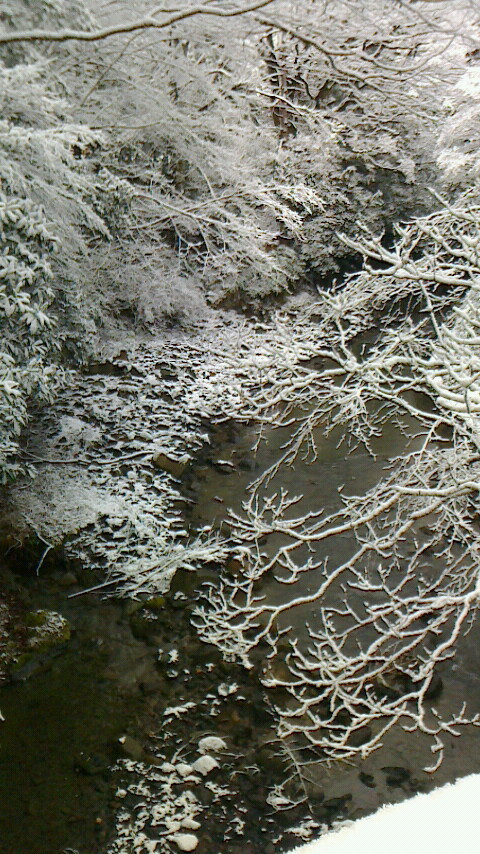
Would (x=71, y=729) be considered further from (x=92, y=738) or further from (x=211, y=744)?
(x=211, y=744)

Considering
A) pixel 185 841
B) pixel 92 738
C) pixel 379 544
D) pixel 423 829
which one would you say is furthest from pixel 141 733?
pixel 423 829

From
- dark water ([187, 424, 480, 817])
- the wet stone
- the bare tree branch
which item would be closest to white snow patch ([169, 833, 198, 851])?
dark water ([187, 424, 480, 817])

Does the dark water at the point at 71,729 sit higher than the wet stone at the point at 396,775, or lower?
higher

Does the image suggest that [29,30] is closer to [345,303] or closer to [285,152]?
[345,303]

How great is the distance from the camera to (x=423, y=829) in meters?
1.53

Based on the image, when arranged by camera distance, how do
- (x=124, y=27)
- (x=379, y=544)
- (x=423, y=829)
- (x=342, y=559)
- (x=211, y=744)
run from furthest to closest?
(x=342, y=559), (x=211, y=744), (x=124, y=27), (x=379, y=544), (x=423, y=829)

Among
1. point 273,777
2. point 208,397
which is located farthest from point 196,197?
point 273,777

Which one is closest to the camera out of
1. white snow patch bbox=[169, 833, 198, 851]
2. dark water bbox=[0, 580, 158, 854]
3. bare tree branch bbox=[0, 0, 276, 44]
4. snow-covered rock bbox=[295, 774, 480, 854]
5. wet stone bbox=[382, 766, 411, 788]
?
snow-covered rock bbox=[295, 774, 480, 854]

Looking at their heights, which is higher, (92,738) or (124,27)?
(124,27)

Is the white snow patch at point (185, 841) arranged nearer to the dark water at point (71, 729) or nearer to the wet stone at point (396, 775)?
the dark water at point (71, 729)

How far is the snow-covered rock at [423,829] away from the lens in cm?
147

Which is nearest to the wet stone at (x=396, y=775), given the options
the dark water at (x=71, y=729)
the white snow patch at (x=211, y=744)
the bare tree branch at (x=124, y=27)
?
the white snow patch at (x=211, y=744)

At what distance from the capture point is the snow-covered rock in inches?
58.1

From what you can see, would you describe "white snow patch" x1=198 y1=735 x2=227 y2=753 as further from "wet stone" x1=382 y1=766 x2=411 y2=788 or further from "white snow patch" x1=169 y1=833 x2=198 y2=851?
"wet stone" x1=382 y1=766 x2=411 y2=788
